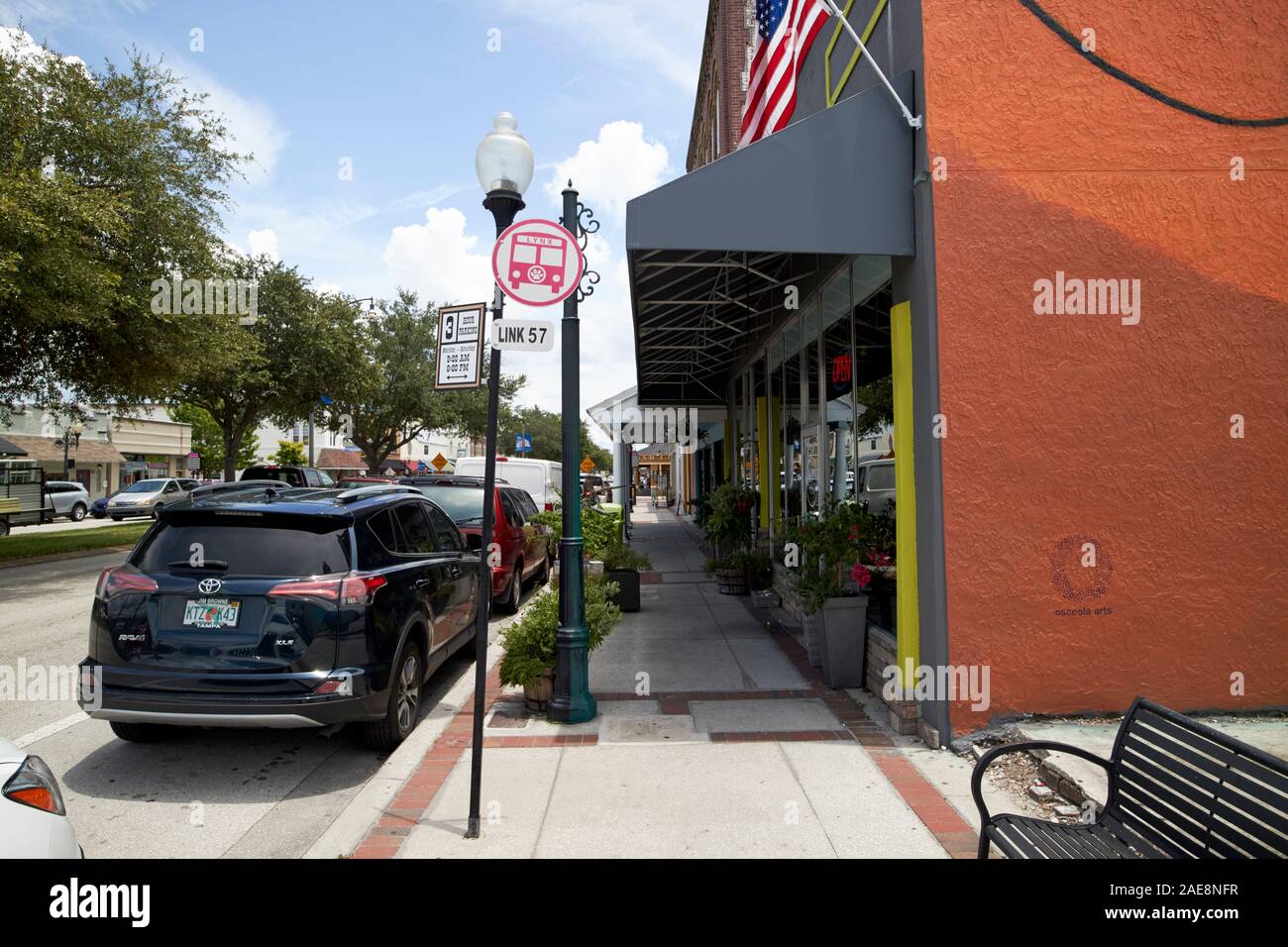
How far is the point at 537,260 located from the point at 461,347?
0.74m

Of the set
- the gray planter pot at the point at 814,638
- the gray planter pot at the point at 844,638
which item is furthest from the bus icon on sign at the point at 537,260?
the gray planter pot at the point at 814,638

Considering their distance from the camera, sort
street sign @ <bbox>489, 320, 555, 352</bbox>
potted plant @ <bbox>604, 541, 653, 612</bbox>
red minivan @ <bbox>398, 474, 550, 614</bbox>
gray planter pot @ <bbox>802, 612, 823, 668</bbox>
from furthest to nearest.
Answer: potted plant @ <bbox>604, 541, 653, 612</bbox>
red minivan @ <bbox>398, 474, 550, 614</bbox>
gray planter pot @ <bbox>802, 612, 823, 668</bbox>
street sign @ <bbox>489, 320, 555, 352</bbox>

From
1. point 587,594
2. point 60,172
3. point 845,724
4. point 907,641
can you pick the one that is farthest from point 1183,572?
point 60,172

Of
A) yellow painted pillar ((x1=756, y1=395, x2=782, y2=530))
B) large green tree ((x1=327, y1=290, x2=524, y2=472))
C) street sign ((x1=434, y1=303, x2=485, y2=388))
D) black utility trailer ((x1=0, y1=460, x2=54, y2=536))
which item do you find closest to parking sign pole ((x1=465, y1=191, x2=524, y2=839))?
street sign ((x1=434, y1=303, x2=485, y2=388))

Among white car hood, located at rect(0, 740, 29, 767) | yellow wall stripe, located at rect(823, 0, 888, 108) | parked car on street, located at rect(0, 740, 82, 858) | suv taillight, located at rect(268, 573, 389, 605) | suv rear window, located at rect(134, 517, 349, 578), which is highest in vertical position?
yellow wall stripe, located at rect(823, 0, 888, 108)

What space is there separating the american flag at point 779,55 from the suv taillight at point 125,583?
5.66m

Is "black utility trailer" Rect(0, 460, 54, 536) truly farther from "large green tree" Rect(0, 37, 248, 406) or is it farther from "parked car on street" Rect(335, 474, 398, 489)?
"parked car on street" Rect(335, 474, 398, 489)

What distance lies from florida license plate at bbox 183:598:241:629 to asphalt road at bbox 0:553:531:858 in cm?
99

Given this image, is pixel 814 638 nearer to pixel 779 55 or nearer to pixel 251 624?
pixel 251 624

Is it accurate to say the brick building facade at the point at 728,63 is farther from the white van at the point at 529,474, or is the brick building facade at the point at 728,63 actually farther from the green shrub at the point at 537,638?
the green shrub at the point at 537,638

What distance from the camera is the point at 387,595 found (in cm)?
505

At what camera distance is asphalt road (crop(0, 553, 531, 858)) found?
3987 millimetres

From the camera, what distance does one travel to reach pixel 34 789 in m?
2.52

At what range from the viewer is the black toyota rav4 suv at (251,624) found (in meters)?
4.46
